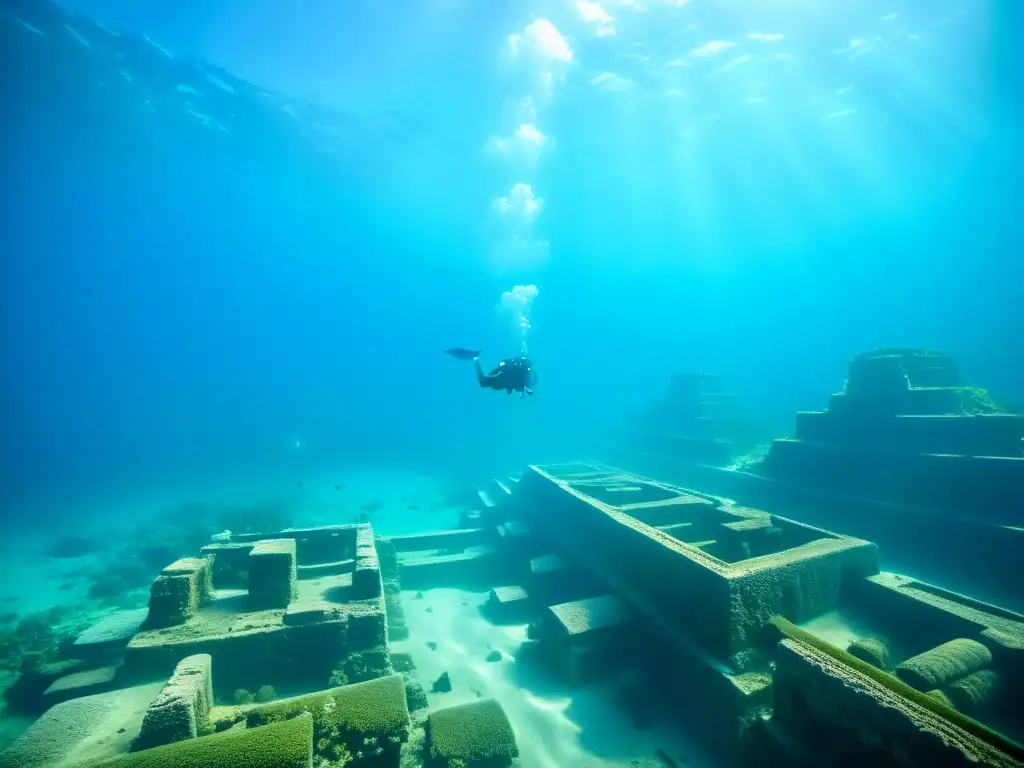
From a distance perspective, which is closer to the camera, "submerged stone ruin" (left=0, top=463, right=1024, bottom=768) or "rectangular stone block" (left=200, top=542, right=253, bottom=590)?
"submerged stone ruin" (left=0, top=463, right=1024, bottom=768)

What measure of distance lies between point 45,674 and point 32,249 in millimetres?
137993

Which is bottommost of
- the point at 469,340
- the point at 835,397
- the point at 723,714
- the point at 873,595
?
the point at 723,714

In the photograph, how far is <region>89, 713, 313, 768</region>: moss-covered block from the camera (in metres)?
4.29

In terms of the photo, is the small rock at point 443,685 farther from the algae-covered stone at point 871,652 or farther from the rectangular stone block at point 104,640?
the algae-covered stone at point 871,652

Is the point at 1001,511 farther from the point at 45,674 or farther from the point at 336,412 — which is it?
the point at 336,412

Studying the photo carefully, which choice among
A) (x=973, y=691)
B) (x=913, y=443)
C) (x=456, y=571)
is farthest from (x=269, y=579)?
(x=913, y=443)

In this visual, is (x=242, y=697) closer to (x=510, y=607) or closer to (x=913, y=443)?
(x=510, y=607)

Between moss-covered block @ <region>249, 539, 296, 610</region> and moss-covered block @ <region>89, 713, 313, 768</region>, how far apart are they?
448 cm

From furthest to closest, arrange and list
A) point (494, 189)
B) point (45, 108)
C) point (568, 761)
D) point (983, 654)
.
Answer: point (494, 189) → point (45, 108) → point (568, 761) → point (983, 654)

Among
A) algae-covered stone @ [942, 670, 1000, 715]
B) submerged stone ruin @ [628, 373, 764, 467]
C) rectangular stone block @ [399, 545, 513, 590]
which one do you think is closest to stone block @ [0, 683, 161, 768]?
rectangular stone block @ [399, 545, 513, 590]

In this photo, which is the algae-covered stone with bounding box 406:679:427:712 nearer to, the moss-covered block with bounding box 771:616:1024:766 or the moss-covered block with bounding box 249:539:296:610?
the moss-covered block with bounding box 249:539:296:610

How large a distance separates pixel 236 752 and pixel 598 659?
6846 mm

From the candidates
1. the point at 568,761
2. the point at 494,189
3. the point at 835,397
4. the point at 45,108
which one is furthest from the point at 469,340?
the point at 568,761

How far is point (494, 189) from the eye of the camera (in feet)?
239
